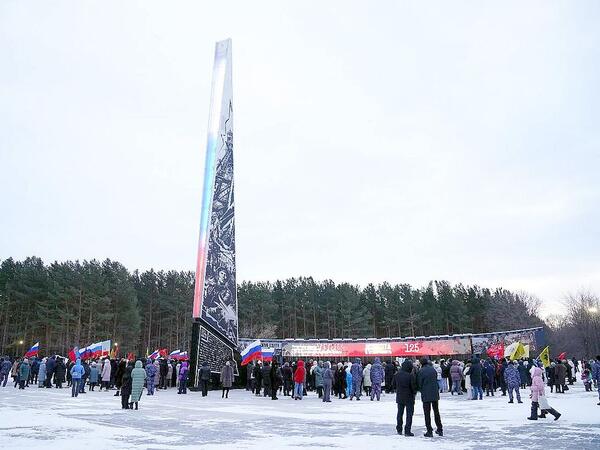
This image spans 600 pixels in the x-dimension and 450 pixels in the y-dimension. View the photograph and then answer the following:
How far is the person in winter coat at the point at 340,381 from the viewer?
22.2 m

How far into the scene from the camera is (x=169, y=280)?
75250 millimetres

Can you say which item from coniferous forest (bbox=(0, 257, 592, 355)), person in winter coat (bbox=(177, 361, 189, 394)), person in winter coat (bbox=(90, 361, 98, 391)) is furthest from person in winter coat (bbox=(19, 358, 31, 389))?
coniferous forest (bbox=(0, 257, 592, 355))

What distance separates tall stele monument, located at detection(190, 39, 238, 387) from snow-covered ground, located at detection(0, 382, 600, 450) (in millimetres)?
9752

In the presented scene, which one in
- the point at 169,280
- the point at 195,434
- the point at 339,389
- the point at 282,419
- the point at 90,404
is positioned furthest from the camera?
the point at 169,280

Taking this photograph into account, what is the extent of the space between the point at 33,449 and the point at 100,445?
0.99m

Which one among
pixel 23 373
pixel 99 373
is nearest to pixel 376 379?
pixel 99 373

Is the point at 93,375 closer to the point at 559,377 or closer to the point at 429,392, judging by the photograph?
the point at 429,392

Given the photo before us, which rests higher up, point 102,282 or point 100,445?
point 102,282

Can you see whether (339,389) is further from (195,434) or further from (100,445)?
(100,445)

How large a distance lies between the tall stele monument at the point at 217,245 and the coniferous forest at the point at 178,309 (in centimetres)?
3561

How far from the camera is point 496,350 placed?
3844 cm

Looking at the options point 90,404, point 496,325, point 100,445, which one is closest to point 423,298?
point 496,325

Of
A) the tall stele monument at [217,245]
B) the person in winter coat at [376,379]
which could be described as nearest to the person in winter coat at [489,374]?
the person in winter coat at [376,379]

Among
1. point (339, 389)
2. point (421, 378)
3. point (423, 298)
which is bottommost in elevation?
point (339, 389)
